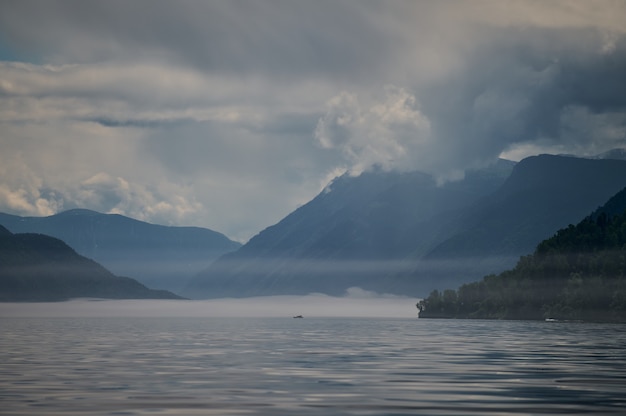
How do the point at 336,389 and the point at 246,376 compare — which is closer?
the point at 336,389

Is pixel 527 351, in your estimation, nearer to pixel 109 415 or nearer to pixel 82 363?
pixel 82 363

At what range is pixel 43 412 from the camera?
47.9m

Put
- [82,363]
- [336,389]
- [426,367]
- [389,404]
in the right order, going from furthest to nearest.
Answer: [82,363]
[426,367]
[336,389]
[389,404]

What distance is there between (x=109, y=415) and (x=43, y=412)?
356 cm

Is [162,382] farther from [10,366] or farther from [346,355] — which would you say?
[346,355]

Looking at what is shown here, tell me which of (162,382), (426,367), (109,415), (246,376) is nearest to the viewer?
(109,415)

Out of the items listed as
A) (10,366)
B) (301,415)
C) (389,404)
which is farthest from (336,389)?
(10,366)

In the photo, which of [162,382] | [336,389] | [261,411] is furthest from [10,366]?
[261,411]

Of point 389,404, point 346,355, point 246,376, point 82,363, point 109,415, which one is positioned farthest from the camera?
point 346,355

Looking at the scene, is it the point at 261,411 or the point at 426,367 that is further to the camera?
the point at 426,367

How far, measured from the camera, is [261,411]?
48.8m

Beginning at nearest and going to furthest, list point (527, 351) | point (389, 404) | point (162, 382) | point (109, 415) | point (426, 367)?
point (109, 415), point (389, 404), point (162, 382), point (426, 367), point (527, 351)

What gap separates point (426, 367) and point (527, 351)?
31264 millimetres

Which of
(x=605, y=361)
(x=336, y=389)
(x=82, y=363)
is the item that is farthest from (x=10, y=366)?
(x=605, y=361)
